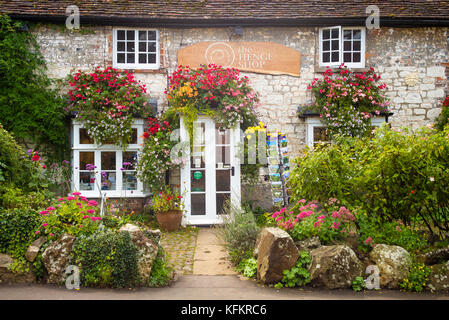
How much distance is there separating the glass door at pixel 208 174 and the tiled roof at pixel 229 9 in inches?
114

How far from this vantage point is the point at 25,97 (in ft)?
30.5

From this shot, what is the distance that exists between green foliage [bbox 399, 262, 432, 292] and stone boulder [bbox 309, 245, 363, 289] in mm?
538

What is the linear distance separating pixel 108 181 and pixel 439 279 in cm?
744

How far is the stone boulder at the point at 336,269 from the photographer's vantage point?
491cm

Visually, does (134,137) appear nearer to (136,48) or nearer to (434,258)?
(136,48)

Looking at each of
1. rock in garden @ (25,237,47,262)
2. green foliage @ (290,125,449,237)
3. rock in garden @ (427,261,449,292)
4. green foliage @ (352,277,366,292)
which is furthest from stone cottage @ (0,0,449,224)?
rock in garden @ (427,261,449,292)

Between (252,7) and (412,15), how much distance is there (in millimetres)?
3917

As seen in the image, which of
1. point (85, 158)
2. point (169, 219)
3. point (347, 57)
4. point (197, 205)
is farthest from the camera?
point (347, 57)

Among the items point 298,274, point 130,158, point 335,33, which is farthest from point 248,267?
point 335,33

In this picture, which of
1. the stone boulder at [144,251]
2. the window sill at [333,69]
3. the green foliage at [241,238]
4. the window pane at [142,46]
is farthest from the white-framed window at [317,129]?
the stone boulder at [144,251]

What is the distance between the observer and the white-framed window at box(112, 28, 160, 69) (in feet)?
Answer: 33.2

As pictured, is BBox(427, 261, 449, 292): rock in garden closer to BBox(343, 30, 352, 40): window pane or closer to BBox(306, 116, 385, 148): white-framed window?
BBox(306, 116, 385, 148): white-framed window

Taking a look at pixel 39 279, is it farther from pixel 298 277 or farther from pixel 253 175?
pixel 253 175

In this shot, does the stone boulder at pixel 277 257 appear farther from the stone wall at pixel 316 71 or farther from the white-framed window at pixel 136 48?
the white-framed window at pixel 136 48
